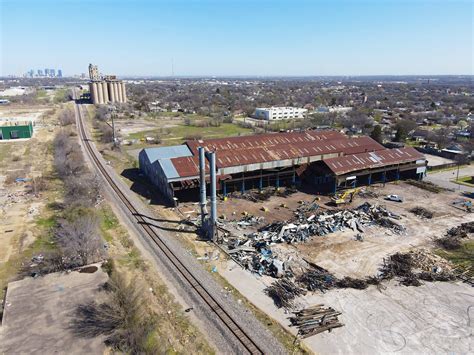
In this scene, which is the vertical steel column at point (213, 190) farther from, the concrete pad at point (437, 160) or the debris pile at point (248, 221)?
the concrete pad at point (437, 160)

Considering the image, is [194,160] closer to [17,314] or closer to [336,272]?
[336,272]

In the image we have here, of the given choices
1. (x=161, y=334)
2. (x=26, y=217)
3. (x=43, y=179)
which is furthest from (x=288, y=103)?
(x=161, y=334)

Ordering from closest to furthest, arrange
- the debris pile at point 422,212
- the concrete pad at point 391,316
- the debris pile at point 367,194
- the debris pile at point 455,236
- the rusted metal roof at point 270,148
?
the concrete pad at point 391,316 → the debris pile at point 455,236 → the debris pile at point 422,212 → the debris pile at point 367,194 → the rusted metal roof at point 270,148

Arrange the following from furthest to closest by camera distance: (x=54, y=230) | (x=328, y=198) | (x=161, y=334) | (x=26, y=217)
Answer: (x=328, y=198) < (x=26, y=217) < (x=54, y=230) < (x=161, y=334)

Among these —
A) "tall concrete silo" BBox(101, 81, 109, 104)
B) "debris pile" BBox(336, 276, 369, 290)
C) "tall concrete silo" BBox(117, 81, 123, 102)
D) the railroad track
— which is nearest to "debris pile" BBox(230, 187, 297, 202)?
the railroad track

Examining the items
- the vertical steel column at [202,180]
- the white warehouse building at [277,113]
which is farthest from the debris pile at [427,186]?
the white warehouse building at [277,113]

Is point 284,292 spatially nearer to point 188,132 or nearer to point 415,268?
point 415,268
